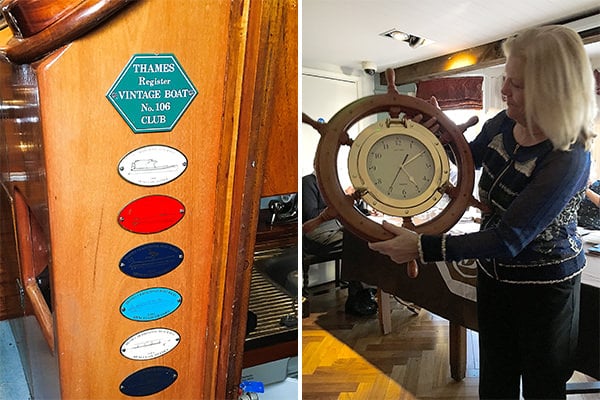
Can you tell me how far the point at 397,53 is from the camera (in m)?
1.19

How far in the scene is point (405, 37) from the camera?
3.93 feet

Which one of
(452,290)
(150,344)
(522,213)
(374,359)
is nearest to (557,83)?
(522,213)

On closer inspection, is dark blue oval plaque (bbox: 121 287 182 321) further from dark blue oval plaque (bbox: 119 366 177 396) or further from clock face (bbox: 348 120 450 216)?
clock face (bbox: 348 120 450 216)

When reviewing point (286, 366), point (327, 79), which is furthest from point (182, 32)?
point (286, 366)

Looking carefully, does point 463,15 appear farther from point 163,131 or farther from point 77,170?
point 77,170

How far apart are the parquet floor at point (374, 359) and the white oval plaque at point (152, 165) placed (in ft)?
3.35

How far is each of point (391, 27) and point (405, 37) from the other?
0.13 feet

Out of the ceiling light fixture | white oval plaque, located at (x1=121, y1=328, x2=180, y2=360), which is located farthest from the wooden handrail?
the ceiling light fixture

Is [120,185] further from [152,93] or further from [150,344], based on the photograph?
[150,344]

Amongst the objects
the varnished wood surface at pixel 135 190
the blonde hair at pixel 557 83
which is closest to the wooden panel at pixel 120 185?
the varnished wood surface at pixel 135 190

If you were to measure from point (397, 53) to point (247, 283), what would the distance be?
723 millimetres

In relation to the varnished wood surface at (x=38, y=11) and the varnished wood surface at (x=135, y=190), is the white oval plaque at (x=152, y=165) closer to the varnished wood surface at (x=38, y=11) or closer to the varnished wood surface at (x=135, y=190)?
the varnished wood surface at (x=135, y=190)

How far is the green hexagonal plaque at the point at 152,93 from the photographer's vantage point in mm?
565

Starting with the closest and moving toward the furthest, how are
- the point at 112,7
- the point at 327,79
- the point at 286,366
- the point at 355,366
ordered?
1. the point at 112,7
2. the point at 286,366
3. the point at 327,79
4. the point at 355,366
